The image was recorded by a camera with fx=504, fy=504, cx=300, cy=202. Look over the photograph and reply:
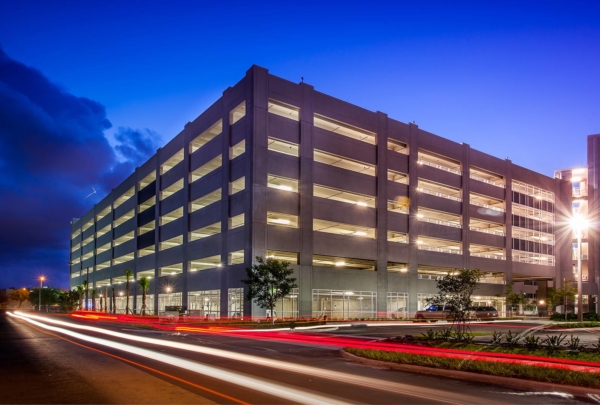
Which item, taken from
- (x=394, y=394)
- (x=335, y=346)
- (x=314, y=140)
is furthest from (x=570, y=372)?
(x=314, y=140)

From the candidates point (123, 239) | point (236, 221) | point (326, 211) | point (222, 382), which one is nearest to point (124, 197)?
point (123, 239)

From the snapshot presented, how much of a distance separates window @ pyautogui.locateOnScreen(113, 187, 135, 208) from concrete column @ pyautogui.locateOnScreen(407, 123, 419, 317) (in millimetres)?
50826

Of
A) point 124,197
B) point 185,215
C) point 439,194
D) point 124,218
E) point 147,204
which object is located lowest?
point 185,215

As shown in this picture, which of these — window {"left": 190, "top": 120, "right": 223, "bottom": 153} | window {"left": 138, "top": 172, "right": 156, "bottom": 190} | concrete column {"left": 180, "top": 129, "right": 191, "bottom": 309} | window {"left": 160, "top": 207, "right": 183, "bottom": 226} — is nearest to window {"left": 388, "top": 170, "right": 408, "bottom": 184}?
window {"left": 190, "top": 120, "right": 223, "bottom": 153}

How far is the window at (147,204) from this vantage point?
79.9 metres

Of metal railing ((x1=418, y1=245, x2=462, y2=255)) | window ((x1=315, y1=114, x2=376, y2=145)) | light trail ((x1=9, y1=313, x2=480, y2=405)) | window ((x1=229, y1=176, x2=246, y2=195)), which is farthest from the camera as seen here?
metal railing ((x1=418, y1=245, x2=462, y2=255))

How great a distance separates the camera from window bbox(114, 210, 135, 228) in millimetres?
92675

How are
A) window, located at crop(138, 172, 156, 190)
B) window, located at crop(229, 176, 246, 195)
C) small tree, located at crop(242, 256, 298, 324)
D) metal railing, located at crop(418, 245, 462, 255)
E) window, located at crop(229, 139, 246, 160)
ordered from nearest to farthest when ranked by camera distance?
small tree, located at crop(242, 256, 298, 324), window, located at crop(229, 176, 246, 195), window, located at crop(229, 139, 246, 160), metal railing, located at crop(418, 245, 462, 255), window, located at crop(138, 172, 156, 190)

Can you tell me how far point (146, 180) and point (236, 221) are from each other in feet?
119

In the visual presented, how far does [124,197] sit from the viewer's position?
9706 cm

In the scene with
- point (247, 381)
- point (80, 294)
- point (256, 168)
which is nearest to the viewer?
point (247, 381)

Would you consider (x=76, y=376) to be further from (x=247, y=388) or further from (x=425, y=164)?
(x=425, y=164)

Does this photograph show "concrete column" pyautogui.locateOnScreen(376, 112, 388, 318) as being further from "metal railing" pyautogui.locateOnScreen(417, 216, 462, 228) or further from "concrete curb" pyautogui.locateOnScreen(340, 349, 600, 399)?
"concrete curb" pyautogui.locateOnScreen(340, 349, 600, 399)

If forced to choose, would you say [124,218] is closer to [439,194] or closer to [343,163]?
[343,163]
